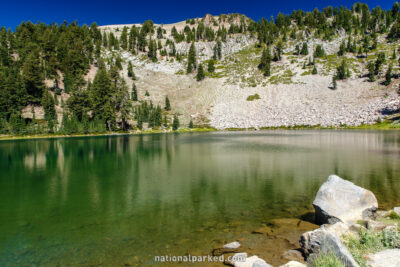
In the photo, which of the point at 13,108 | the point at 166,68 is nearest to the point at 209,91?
the point at 166,68

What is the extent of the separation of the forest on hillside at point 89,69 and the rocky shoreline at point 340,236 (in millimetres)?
103411

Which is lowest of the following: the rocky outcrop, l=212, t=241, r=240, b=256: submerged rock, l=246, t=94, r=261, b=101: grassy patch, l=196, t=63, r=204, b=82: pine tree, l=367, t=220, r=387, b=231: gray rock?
l=212, t=241, r=240, b=256: submerged rock

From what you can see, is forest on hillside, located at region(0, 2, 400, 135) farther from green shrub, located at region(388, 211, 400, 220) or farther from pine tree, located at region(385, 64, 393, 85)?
green shrub, located at region(388, 211, 400, 220)

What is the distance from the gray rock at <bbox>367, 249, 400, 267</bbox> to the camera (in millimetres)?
6624

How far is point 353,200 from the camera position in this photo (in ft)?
38.7

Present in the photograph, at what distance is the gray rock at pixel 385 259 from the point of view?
6624 millimetres

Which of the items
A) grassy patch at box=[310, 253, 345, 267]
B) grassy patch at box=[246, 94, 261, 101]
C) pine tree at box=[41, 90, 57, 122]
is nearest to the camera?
grassy patch at box=[310, 253, 345, 267]

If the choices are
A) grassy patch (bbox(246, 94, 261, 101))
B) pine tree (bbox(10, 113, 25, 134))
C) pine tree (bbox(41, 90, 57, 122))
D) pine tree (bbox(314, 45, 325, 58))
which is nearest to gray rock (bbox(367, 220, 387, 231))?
pine tree (bbox(10, 113, 25, 134))

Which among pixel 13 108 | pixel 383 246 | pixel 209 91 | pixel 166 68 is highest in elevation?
pixel 166 68

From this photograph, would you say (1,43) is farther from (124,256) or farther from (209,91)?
(124,256)

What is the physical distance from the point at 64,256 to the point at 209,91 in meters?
145

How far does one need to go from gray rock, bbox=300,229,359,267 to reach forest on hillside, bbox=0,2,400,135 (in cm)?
10577

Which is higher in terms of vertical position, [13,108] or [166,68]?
[166,68]

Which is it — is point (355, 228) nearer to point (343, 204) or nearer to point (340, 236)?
point (340, 236)
